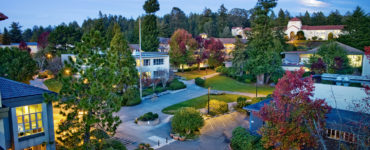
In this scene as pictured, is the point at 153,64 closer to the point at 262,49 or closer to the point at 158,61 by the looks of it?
the point at 158,61

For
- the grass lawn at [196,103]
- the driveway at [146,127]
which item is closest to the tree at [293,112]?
the driveway at [146,127]

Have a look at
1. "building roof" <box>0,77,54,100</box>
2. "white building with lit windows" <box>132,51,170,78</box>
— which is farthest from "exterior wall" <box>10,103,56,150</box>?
"white building with lit windows" <box>132,51,170,78</box>

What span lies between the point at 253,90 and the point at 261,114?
24.8 m

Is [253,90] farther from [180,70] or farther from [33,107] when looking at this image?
[33,107]

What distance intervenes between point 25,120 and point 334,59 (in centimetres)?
3685

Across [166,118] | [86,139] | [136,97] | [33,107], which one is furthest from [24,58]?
[86,139]

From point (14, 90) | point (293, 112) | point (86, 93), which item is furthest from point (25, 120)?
point (293, 112)

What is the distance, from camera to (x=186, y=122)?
19.0 metres

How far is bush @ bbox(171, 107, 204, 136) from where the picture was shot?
19.0 metres

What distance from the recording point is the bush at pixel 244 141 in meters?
15.4

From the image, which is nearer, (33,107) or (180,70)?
(33,107)

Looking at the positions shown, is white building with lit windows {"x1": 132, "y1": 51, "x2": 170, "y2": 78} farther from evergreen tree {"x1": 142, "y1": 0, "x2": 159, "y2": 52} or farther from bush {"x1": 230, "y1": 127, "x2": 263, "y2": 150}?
bush {"x1": 230, "y1": 127, "x2": 263, "y2": 150}

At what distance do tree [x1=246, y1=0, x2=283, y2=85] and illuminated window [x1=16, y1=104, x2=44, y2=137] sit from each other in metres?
32.2

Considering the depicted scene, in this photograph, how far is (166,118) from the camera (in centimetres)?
2350
